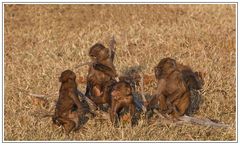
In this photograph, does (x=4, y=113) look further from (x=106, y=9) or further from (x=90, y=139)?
(x=106, y=9)

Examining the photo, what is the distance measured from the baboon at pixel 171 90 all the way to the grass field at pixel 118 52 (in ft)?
0.66

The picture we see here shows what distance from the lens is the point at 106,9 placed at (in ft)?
41.8

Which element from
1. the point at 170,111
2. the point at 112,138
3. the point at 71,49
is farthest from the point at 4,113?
the point at 71,49

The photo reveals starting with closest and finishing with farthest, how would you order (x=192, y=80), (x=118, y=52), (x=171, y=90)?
(x=171, y=90)
(x=192, y=80)
(x=118, y=52)

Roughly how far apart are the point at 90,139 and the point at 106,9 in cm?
559

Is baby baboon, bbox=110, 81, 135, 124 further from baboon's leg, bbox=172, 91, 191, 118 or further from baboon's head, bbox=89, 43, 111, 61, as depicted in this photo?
baboon's head, bbox=89, 43, 111, 61

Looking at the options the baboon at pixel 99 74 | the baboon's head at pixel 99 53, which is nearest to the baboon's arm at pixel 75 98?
the baboon at pixel 99 74

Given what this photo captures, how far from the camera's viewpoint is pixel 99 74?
789 cm

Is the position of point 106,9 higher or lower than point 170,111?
higher

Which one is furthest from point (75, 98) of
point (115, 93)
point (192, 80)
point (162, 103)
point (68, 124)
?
point (192, 80)

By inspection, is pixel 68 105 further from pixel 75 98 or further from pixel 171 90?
pixel 171 90

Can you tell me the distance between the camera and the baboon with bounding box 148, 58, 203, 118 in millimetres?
7527

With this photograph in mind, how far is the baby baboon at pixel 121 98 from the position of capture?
7348 mm

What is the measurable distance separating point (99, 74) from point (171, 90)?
872 mm
